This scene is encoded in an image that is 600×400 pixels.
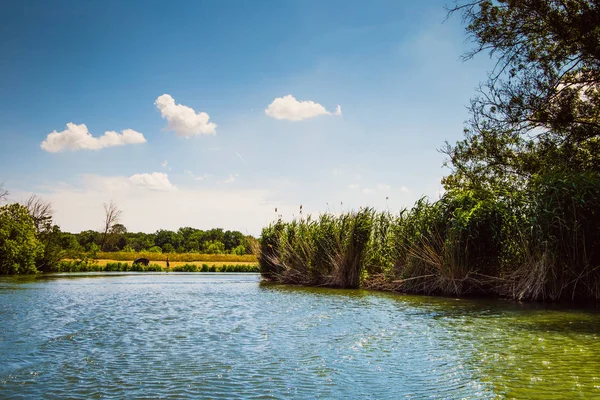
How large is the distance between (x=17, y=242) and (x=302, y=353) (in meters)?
30.6

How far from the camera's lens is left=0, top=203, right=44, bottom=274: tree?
2977cm

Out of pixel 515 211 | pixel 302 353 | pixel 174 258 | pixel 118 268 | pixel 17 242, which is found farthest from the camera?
pixel 174 258

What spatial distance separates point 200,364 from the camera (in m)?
5.66

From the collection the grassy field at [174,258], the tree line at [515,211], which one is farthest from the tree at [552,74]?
the grassy field at [174,258]

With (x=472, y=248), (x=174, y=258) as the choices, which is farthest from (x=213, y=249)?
(x=472, y=248)

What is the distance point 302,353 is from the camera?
630 centimetres

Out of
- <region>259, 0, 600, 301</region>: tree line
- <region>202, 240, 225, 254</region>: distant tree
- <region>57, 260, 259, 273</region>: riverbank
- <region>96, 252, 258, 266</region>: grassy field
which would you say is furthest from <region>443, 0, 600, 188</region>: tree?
<region>202, 240, 225, 254</region>: distant tree

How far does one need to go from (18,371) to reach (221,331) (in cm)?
325

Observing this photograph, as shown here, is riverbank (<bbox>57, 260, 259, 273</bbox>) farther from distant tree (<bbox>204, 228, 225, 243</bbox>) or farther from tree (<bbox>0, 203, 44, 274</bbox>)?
distant tree (<bbox>204, 228, 225, 243</bbox>)

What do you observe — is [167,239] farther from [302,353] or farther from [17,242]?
[302,353]

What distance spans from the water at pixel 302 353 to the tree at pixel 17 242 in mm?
21920

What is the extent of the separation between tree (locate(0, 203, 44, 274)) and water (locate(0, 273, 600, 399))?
2192 cm

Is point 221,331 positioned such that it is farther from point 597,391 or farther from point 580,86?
point 580,86

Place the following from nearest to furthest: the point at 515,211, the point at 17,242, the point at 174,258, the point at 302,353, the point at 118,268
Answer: the point at 302,353 → the point at 515,211 → the point at 17,242 → the point at 118,268 → the point at 174,258
